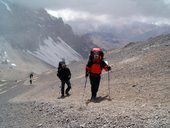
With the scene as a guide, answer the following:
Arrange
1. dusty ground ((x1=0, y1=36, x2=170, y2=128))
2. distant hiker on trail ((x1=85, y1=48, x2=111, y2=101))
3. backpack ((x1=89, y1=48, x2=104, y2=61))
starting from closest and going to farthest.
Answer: dusty ground ((x1=0, y1=36, x2=170, y2=128)), backpack ((x1=89, y1=48, x2=104, y2=61)), distant hiker on trail ((x1=85, y1=48, x2=111, y2=101))

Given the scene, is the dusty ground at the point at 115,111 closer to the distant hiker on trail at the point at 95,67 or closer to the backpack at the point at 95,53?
the distant hiker on trail at the point at 95,67

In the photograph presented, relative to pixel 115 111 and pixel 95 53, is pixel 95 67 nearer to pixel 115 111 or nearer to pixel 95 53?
pixel 95 53

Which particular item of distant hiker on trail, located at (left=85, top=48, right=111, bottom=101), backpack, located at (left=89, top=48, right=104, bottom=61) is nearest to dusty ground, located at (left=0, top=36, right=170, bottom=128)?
distant hiker on trail, located at (left=85, top=48, right=111, bottom=101)

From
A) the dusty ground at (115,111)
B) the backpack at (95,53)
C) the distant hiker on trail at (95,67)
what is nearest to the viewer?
the dusty ground at (115,111)

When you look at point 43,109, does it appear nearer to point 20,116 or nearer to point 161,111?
point 20,116

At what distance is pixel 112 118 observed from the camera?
9.58m

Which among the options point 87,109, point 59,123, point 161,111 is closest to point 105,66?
point 87,109

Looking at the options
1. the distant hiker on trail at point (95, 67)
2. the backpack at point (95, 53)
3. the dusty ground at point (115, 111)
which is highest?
the backpack at point (95, 53)

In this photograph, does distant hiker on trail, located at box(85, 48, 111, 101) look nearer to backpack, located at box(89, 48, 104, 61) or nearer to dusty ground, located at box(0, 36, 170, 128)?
backpack, located at box(89, 48, 104, 61)

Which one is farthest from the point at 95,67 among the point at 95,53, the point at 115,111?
the point at 115,111

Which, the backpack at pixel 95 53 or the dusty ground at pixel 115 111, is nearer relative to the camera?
the dusty ground at pixel 115 111

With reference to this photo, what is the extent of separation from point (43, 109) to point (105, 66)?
10.1ft

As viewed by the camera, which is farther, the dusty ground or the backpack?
the backpack

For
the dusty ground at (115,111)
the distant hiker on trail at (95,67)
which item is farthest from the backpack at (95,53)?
the dusty ground at (115,111)
